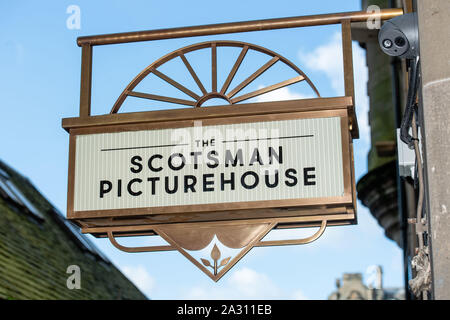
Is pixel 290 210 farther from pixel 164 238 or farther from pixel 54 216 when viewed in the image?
pixel 54 216

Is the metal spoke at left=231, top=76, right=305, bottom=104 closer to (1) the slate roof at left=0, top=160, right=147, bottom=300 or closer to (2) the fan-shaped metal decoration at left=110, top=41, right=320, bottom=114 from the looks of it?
(2) the fan-shaped metal decoration at left=110, top=41, right=320, bottom=114

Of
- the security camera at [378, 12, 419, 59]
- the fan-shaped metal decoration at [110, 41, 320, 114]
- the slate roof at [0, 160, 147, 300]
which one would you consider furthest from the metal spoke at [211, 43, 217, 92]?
the slate roof at [0, 160, 147, 300]

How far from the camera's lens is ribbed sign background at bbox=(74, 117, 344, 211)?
19.4 feet

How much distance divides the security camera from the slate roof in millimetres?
6752

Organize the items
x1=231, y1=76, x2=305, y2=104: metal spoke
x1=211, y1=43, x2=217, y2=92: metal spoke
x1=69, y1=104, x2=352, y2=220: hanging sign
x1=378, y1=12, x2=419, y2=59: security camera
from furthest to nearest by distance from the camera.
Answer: x1=211, y1=43, x2=217, y2=92: metal spoke, x1=231, y1=76, x2=305, y2=104: metal spoke, x1=69, y1=104, x2=352, y2=220: hanging sign, x1=378, y1=12, x2=419, y2=59: security camera

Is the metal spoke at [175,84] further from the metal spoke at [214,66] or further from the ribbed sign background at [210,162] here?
the ribbed sign background at [210,162]

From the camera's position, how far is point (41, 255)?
48.3ft

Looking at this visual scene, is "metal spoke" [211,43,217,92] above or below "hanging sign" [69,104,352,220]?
above

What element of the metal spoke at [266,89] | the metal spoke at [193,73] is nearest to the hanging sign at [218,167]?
the metal spoke at [266,89]

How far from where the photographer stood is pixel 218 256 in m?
5.89

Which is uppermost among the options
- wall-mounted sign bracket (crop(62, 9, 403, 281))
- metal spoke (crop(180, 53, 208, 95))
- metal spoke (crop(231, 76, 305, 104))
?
metal spoke (crop(180, 53, 208, 95))

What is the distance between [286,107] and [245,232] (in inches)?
32.5

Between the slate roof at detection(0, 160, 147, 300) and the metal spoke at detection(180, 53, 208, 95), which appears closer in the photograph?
the metal spoke at detection(180, 53, 208, 95)

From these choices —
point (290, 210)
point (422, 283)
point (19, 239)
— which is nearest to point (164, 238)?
point (290, 210)
